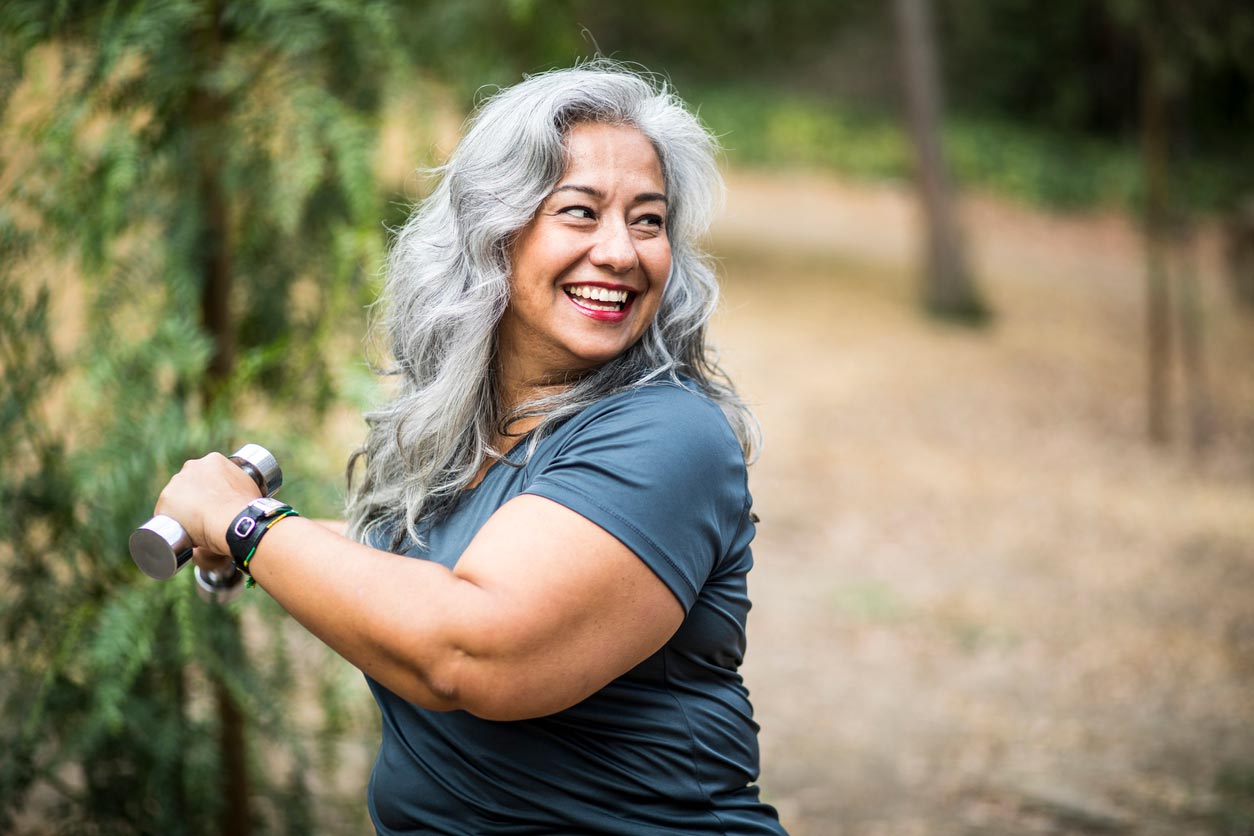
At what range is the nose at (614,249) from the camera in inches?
68.1

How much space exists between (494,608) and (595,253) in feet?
1.86

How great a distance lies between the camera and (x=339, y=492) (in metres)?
2.65

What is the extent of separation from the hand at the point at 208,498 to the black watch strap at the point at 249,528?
0.02 m

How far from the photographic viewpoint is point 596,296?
1.77m

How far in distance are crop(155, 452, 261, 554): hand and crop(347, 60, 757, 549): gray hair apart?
0.27m

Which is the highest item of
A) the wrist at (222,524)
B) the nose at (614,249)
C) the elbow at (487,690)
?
the nose at (614,249)

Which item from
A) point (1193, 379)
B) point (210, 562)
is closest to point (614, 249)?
point (210, 562)

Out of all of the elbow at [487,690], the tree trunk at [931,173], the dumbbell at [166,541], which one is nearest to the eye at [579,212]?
the dumbbell at [166,541]

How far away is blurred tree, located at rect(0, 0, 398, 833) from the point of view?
2605mm

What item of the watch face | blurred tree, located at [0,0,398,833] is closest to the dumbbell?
the watch face

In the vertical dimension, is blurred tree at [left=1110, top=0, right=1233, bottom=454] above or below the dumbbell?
above

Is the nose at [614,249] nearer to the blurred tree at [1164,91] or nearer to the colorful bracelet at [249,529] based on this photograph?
the colorful bracelet at [249,529]

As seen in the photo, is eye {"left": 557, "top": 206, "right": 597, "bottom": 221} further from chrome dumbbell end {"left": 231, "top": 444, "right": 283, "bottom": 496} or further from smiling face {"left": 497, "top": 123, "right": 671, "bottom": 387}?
chrome dumbbell end {"left": 231, "top": 444, "right": 283, "bottom": 496}

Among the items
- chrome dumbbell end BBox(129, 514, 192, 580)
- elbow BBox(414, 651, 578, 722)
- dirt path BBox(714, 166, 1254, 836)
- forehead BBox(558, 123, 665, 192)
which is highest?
dirt path BBox(714, 166, 1254, 836)
